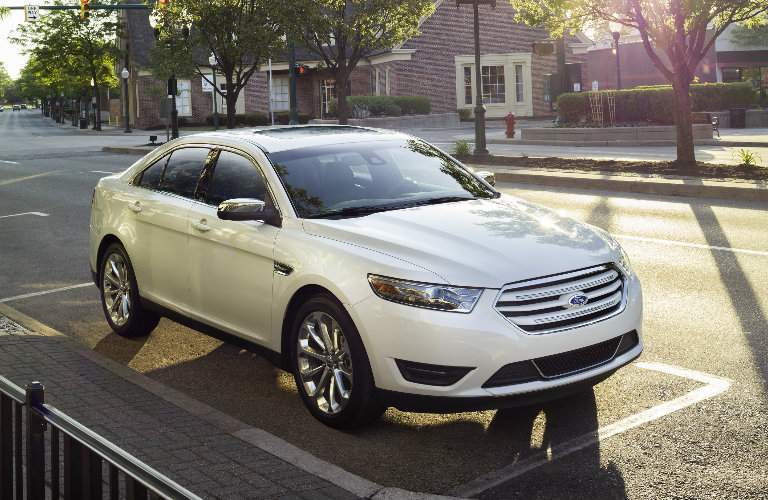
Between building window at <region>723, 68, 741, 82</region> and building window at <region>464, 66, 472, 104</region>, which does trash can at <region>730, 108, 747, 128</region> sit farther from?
building window at <region>723, 68, 741, 82</region>

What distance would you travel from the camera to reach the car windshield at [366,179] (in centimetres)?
661

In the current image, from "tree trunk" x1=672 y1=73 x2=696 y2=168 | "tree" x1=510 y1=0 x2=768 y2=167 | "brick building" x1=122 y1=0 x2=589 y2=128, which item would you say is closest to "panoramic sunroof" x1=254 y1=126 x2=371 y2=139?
"tree" x1=510 y1=0 x2=768 y2=167

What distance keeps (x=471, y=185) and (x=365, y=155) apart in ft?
2.56

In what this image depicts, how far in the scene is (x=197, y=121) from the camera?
6575 cm

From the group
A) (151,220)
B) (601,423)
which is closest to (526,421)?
(601,423)

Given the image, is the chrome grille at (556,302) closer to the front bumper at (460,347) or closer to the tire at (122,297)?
the front bumper at (460,347)

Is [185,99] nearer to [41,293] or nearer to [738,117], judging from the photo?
[738,117]

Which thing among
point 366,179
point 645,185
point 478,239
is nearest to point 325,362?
point 478,239

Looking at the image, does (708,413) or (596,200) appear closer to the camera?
(708,413)

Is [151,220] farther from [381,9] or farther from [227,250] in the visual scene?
[381,9]

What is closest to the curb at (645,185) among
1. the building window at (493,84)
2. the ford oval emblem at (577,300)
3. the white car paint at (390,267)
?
the white car paint at (390,267)

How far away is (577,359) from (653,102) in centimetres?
2933

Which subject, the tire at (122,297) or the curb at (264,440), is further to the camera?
the tire at (122,297)

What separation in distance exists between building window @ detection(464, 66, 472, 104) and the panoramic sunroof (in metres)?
47.9
